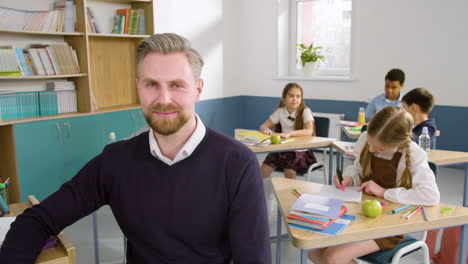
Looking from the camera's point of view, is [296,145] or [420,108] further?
[296,145]

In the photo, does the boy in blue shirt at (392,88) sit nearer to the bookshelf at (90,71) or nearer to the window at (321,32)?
the window at (321,32)

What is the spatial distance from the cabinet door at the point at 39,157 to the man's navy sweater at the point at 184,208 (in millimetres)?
2662

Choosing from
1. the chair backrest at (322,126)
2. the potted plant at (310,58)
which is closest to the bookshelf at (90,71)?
the chair backrest at (322,126)

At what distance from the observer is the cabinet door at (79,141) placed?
3.95m

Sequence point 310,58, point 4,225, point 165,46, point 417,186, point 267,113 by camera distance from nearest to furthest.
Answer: point 165,46, point 4,225, point 417,186, point 310,58, point 267,113

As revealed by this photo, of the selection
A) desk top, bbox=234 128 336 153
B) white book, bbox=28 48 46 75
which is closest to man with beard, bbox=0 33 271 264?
desk top, bbox=234 128 336 153

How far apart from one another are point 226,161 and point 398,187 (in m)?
1.20

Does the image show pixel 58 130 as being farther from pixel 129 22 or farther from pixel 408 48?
pixel 408 48

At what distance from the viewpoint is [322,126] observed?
12.8 ft

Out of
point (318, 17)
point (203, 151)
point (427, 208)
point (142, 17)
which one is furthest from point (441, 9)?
point (203, 151)

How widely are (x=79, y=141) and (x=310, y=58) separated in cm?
338

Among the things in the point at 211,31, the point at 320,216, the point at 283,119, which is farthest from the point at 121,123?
the point at 320,216

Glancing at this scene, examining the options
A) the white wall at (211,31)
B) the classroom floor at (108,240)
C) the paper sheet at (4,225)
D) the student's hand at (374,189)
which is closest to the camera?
the paper sheet at (4,225)

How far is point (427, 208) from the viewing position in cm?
187
